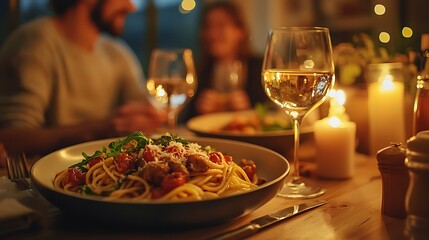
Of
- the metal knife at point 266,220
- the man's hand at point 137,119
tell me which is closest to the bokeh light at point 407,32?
the metal knife at point 266,220

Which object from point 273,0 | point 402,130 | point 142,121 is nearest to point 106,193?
point 402,130

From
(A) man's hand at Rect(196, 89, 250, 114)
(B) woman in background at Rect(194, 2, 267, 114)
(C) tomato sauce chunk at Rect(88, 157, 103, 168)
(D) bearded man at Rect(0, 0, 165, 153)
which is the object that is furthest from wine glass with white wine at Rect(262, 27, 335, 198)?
(B) woman in background at Rect(194, 2, 267, 114)

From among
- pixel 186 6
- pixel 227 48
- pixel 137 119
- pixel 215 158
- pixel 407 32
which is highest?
pixel 186 6

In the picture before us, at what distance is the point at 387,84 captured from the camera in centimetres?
132

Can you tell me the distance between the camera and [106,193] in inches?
31.9

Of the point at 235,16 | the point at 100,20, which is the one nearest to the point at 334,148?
the point at 100,20

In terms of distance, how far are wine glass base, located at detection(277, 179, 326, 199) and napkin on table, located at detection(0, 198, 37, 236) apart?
1.66 feet

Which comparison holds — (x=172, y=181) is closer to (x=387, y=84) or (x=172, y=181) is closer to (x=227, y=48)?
(x=387, y=84)

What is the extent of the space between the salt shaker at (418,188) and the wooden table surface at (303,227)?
0.03 m

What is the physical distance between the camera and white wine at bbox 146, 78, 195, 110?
1716 mm

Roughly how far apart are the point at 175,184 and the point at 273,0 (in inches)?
160

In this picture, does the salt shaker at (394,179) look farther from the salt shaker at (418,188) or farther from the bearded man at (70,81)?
the bearded man at (70,81)

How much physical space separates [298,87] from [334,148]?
0.28 metres

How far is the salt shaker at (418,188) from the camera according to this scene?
0.71 metres
